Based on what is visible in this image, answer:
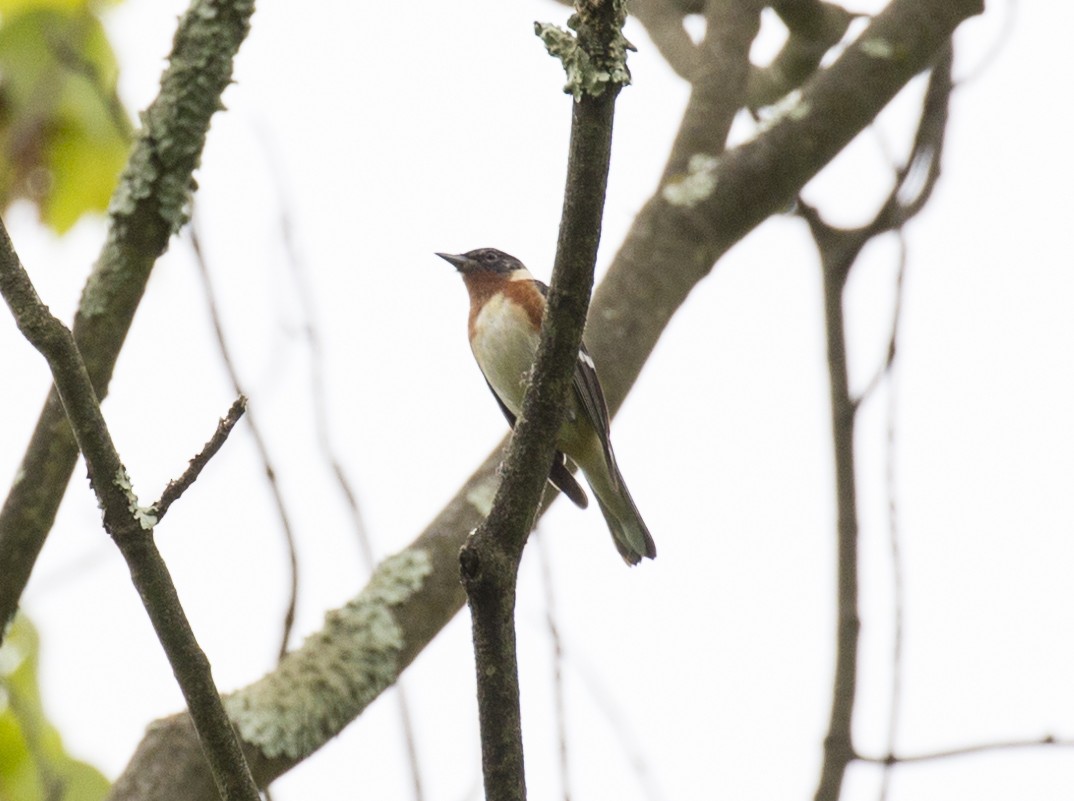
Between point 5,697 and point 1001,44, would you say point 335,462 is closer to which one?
point 5,697

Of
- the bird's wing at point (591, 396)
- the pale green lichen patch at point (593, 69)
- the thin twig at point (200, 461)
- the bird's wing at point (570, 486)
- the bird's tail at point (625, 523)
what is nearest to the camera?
the pale green lichen patch at point (593, 69)

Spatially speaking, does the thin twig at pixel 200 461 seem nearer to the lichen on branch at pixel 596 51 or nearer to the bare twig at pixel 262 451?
the lichen on branch at pixel 596 51

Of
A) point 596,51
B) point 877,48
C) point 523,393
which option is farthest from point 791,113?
point 596,51

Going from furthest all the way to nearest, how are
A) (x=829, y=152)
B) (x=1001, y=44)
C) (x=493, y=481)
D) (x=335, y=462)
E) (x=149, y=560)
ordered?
(x=1001, y=44), (x=829, y=152), (x=335, y=462), (x=493, y=481), (x=149, y=560)

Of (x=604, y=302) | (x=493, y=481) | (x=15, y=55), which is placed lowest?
(x=493, y=481)

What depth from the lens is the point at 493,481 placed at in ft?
12.1

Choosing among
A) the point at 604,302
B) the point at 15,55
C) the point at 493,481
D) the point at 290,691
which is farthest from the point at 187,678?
the point at 15,55

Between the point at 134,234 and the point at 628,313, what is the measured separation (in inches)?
54.2

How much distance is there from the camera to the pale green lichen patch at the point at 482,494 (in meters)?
3.62

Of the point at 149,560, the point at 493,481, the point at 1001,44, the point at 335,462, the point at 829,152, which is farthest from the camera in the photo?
the point at 1001,44

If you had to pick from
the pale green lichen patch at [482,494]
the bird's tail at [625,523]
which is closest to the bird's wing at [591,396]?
the pale green lichen patch at [482,494]

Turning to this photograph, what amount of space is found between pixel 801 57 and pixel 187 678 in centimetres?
363

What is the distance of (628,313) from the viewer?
3.86 meters

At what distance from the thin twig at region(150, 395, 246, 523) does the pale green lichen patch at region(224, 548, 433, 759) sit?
1324mm
